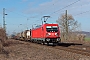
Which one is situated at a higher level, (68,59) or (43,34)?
(43,34)

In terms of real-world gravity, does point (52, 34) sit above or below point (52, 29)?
below

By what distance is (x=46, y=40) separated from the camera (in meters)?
28.7

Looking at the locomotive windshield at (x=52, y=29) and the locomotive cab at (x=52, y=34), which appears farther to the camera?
the locomotive windshield at (x=52, y=29)

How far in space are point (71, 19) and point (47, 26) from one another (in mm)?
49170

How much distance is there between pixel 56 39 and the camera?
1134 inches

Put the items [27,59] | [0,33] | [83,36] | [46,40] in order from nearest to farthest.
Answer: [27,59] < [46,40] < [0,33] < [83,36]

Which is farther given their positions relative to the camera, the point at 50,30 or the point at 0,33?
the point at 0,33

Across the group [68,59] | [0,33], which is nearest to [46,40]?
[0,33]

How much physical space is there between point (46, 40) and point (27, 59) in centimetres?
1542

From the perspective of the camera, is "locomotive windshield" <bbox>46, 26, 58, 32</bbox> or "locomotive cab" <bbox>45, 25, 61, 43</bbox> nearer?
"locomotive cab" <bbox>45, 25, 61, 43</bbox>

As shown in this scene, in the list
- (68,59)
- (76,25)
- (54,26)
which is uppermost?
(76,25)

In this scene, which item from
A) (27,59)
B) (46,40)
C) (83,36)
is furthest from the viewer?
(83,36)

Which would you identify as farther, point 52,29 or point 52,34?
point 52,29

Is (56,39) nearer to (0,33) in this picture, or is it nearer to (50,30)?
(50,30)
